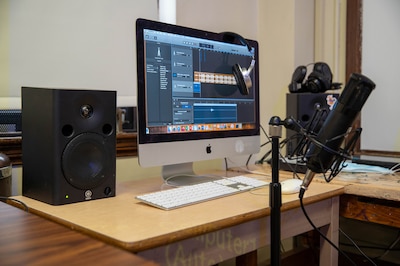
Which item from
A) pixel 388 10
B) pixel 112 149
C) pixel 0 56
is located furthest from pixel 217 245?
pixel 388 10

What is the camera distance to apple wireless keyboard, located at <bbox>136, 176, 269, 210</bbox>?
1085mm

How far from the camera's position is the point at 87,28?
1.58 meters

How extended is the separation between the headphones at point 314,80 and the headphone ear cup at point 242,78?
54cm

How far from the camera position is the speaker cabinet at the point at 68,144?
108 cm

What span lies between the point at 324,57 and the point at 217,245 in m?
1.69

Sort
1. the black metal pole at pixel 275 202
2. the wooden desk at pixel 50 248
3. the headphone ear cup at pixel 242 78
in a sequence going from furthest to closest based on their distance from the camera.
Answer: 1. the headphone ear cup at pixel 242 78
2. the black metal pole at pixel 275 202
3. the wooden desk at pixel 50 248

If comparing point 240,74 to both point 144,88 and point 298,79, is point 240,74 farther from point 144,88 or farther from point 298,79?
point 298,79

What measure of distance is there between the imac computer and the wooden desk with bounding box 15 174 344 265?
0.52 ft

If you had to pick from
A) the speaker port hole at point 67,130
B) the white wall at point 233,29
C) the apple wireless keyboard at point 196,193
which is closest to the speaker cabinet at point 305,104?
the white wall at point 233,29

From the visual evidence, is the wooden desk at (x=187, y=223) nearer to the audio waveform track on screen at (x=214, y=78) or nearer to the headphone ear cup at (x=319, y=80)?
the audio waveform track on screen at (x=214, y=78)

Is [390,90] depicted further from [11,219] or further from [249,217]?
[11,219]

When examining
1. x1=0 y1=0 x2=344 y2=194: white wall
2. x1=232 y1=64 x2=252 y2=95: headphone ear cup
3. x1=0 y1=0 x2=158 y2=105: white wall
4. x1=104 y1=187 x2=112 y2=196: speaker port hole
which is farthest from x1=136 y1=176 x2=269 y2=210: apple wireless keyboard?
x1=0 y1=0 x2=158 y2=105: white wall

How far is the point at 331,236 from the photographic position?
4.57ft

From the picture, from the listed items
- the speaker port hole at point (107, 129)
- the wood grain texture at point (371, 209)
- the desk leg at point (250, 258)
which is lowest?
the desk leg at point (250, 258)
